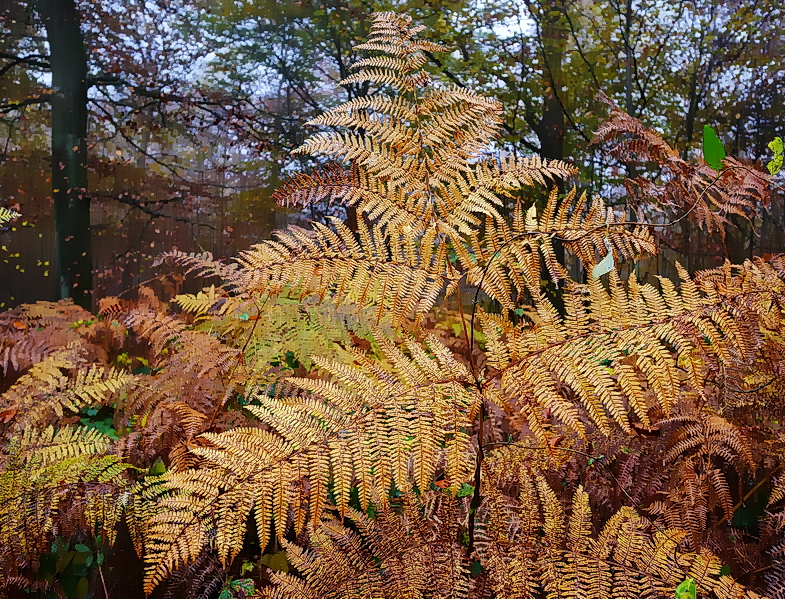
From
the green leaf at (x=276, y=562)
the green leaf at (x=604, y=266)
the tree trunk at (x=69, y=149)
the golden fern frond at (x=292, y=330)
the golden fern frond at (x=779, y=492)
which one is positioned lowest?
the green leaf at (x=276, y=562)

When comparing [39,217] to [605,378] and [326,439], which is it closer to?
[326,439]

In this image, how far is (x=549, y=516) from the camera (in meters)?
0.83

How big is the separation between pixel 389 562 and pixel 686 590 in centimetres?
46

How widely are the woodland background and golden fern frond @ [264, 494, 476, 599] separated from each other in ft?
9.82

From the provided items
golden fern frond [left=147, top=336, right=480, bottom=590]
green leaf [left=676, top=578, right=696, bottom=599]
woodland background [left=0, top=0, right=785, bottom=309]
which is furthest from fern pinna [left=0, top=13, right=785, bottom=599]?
woodland background [left=0, top=0, right=785, bottom=309]

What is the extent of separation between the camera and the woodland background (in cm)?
358

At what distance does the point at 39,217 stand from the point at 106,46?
4.74 ft

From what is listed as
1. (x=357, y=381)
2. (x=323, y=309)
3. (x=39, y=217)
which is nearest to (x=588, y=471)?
(x=357, y=381)

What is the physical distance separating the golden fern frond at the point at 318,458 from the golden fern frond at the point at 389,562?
229 millimetres

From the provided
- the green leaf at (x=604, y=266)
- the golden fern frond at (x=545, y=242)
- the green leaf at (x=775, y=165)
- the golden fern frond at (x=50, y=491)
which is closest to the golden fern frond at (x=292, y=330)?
the golden fern frond at (x=50, y=491)

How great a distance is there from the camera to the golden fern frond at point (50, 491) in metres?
1.02

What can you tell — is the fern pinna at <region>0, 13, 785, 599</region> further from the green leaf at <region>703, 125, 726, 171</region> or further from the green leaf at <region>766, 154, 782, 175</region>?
the green leaf at <region>766, 154, 782, 175</region>

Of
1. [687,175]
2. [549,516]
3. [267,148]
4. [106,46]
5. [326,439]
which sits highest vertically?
[106,46]

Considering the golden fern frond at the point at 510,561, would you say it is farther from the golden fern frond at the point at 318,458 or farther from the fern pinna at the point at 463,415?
the golden fern frond at the point at 318,458
